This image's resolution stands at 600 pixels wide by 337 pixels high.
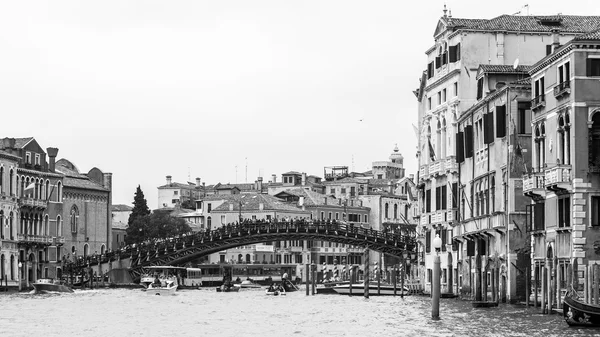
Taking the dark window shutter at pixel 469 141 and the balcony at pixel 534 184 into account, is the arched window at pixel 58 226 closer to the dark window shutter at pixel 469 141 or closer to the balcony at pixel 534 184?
the dark window shutter at pixel 469 141

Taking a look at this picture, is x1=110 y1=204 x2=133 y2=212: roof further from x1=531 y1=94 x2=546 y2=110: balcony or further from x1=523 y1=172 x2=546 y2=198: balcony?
x1=531 y1=94 x2=546 y2=110: balcony

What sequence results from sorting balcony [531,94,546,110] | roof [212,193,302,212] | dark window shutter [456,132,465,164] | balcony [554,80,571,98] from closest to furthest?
balcony [554,80,571,98] → balcony [531,94,546,110] → dark window shutter [456,132,465,164] → roof [212,193,302,212]

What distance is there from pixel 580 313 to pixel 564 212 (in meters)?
8.53

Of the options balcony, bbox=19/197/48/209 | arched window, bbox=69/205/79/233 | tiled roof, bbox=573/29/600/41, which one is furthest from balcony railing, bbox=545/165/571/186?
arched window, bbox=69/205/79/233

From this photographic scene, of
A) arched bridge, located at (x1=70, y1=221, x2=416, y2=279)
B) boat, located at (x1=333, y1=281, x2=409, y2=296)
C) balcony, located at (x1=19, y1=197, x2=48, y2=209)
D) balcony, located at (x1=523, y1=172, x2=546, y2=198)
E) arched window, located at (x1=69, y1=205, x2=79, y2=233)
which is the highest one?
balcony, located at (x1=19, y1=197, x2=48, y2=209)

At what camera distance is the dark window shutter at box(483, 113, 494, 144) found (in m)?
53.1

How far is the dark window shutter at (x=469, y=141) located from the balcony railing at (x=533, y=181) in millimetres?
10135

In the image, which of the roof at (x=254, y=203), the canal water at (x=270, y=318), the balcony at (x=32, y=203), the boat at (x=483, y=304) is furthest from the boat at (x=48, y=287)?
the roof at (x=254, y=203)

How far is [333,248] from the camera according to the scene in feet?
412

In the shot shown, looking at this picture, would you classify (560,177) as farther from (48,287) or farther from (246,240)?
(246,240)

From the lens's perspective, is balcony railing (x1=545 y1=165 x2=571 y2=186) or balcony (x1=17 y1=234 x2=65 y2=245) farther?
balcony (x1=17 y1=234 x2=65 y2=245)

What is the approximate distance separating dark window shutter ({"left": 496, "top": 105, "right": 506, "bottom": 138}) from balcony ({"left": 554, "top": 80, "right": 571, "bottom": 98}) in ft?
24.1

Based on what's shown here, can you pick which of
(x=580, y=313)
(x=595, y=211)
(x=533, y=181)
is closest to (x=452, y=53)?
(x=533, y=181)

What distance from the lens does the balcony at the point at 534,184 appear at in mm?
45531
